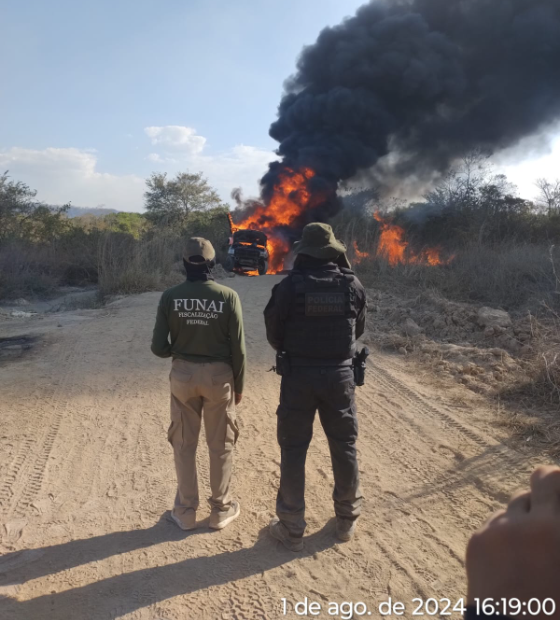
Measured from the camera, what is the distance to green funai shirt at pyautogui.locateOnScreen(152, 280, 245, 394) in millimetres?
3129

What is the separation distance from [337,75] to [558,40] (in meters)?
8.30

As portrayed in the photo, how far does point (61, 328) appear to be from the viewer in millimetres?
8805

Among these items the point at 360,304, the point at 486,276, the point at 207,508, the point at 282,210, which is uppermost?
the point at 282,210

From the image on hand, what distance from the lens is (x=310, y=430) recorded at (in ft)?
10.4

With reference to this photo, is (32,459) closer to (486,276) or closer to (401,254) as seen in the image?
Answer: (486,276)

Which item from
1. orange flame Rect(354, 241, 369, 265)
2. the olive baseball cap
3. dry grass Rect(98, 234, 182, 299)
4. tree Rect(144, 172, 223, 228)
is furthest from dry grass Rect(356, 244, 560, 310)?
tree Rect(144, 172, 223, 228)

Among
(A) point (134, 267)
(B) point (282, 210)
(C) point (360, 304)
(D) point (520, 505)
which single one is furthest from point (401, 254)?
(D) point (520, 505)

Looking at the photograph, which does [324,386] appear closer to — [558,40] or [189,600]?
[189,600]

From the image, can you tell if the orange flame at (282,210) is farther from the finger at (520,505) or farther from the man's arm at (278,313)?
the finger at (520,505)

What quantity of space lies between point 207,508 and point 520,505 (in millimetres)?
3127

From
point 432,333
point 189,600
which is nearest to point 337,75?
point 432,333

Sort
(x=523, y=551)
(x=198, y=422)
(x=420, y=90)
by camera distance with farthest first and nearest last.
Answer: (x=420, y=90) → (x=198, y=422) → (x=523, y=551)

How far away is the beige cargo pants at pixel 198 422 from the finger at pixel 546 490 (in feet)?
8.16

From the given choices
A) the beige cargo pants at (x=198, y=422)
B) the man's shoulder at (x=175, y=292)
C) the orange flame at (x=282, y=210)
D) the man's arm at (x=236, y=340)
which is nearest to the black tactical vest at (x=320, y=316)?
the man's arm at (x=236, y=340)
